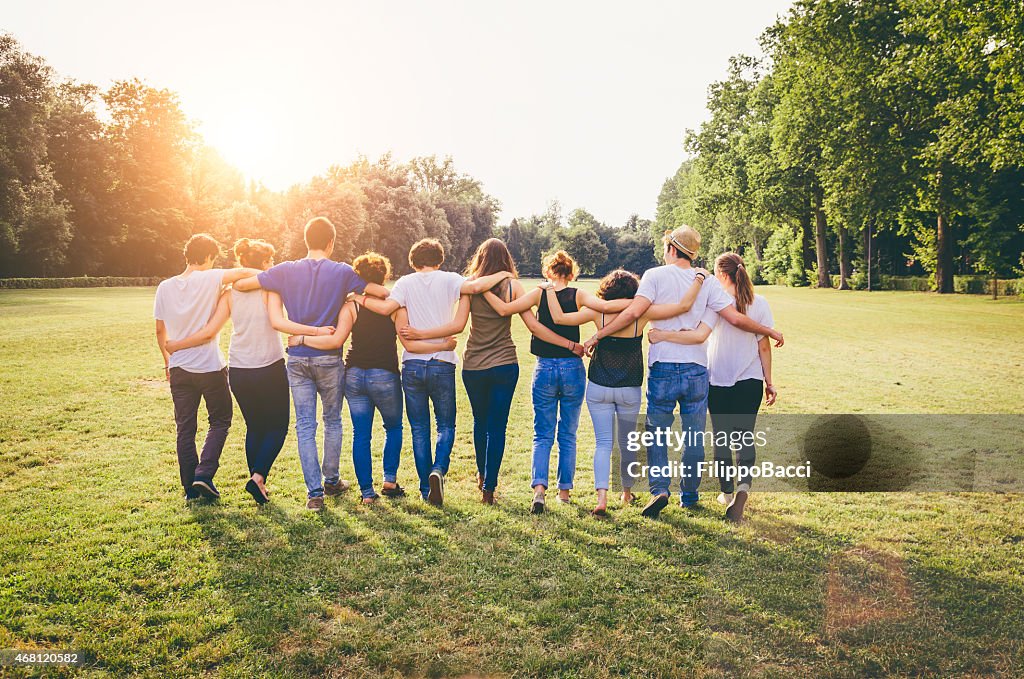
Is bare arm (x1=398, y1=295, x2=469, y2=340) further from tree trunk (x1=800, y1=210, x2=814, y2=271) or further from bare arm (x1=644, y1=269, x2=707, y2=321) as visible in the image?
tree trunk (x1=800, y1=210, x2=814, y2=271)

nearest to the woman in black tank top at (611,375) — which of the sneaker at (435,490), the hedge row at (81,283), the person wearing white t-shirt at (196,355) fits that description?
the sneaker at (435,490)

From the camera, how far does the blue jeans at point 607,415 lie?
5680 millimetres

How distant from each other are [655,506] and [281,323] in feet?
10.8

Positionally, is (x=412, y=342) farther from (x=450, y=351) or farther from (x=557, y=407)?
(x=557, y=407)

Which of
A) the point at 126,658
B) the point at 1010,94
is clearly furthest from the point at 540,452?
the point at 1010,94

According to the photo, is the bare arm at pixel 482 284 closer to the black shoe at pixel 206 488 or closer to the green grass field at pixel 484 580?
the green grass field at pixel 484 580

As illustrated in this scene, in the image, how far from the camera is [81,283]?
49219 mm

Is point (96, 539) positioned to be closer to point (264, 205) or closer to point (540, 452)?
point (540, 452)

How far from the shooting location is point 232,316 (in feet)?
19.0

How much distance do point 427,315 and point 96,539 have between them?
2.91m

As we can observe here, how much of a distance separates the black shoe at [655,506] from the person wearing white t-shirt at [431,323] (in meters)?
1.66

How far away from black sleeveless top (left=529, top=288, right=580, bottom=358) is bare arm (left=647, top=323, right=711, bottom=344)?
2.04ft

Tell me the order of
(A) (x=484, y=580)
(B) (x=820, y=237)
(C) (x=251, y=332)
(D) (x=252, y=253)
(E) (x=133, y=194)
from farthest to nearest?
1. (E) (x=133, y=194)
2. (B) (x=820, y=237)
3. (D) (x=252, y=253)
4. (C) (x=251, y=332)
5. (A) (x=484, y=580)

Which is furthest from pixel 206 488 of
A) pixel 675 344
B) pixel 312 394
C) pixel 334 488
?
pixel 675 344
